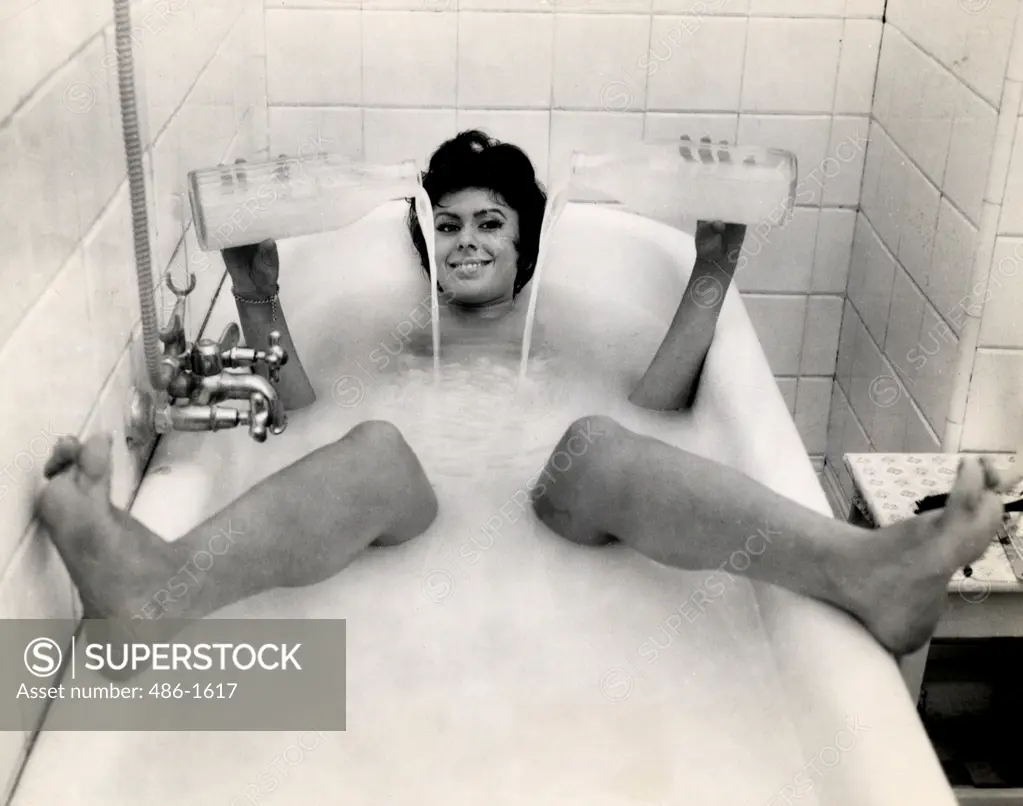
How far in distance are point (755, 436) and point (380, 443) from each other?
0.48 m

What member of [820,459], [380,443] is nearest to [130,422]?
[380,443]

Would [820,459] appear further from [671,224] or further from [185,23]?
[185,23]

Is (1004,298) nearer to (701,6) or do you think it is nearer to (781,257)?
(781,257)

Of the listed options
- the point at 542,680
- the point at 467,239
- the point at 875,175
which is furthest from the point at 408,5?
the point at 542,680

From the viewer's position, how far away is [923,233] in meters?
1.97

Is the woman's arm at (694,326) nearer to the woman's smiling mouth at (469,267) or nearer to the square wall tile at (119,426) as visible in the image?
the woman's smiling mouth at (469,267)

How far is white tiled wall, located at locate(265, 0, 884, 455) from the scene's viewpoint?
2.17 meters

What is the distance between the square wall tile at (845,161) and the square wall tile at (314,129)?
2.90ft

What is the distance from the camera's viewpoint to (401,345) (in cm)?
190

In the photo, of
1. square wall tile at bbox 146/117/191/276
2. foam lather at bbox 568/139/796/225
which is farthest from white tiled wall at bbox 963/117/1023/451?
square wall tile at bbox 146/117/191/276

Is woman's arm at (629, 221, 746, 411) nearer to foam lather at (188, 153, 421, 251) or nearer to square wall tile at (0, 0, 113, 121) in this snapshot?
foam lather at (188, 153, 421, 251)

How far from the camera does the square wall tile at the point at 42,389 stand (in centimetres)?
101

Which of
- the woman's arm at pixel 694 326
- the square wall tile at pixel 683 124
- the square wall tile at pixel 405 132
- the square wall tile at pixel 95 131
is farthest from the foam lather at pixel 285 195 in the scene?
the square wall tile at pixel 683 124

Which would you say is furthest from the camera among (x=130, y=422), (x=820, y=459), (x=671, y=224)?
(x=820, y=459)
